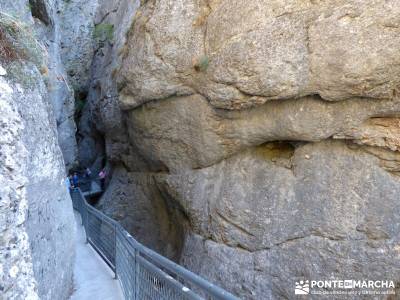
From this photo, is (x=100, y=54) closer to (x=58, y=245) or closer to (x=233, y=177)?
(x=233, y=177)

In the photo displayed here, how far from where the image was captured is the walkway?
5.25 m

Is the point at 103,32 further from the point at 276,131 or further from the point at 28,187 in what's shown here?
the point at 28,187

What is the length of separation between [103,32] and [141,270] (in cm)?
1257

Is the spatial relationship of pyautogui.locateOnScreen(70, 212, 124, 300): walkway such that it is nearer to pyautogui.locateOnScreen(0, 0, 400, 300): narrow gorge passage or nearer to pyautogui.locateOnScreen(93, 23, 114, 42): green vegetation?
pyautogui.locateOnScreen(0, 0, 400, 300): narrow gorge passage

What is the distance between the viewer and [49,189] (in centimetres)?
412

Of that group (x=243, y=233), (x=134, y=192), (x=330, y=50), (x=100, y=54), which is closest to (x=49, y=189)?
(x=243, y=233)

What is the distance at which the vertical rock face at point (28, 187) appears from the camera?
1.98 meters

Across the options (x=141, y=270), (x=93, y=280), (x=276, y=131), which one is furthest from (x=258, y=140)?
(x=93, y=280)

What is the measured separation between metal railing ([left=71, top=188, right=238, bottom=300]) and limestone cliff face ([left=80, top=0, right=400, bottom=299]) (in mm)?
1959
